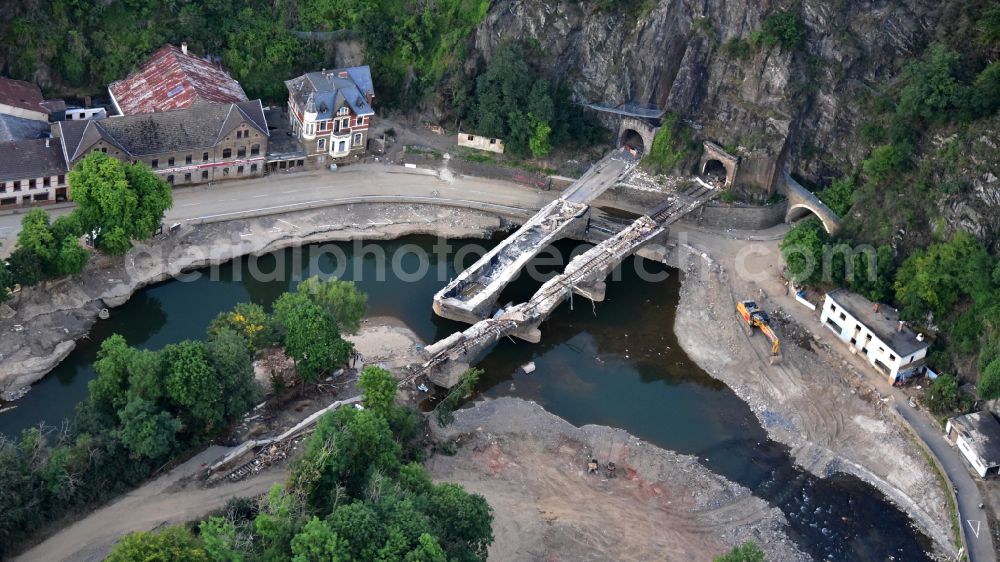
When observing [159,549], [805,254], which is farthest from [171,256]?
[805,254]

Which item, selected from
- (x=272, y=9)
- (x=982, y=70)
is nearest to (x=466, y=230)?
(x=272, y=9)

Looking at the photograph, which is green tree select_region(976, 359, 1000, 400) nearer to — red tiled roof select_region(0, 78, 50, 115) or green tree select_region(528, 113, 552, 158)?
green tree select_region(528, 113, 552, 158)

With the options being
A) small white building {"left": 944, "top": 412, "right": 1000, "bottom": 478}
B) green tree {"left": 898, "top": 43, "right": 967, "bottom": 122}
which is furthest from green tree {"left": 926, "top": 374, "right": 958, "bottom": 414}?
green tree {"left": 898, "top": 43, "right": 967, "bottom": 122}

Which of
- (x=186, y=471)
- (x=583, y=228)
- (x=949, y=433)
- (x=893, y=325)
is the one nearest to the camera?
(x=186, y=471)

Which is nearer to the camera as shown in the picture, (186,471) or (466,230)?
(186,471)

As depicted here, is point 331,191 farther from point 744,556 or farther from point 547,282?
point 744,556

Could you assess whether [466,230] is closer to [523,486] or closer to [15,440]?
[523,486]

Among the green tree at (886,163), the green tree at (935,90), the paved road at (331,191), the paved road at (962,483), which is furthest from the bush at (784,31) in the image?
the paved road at (962,483)
